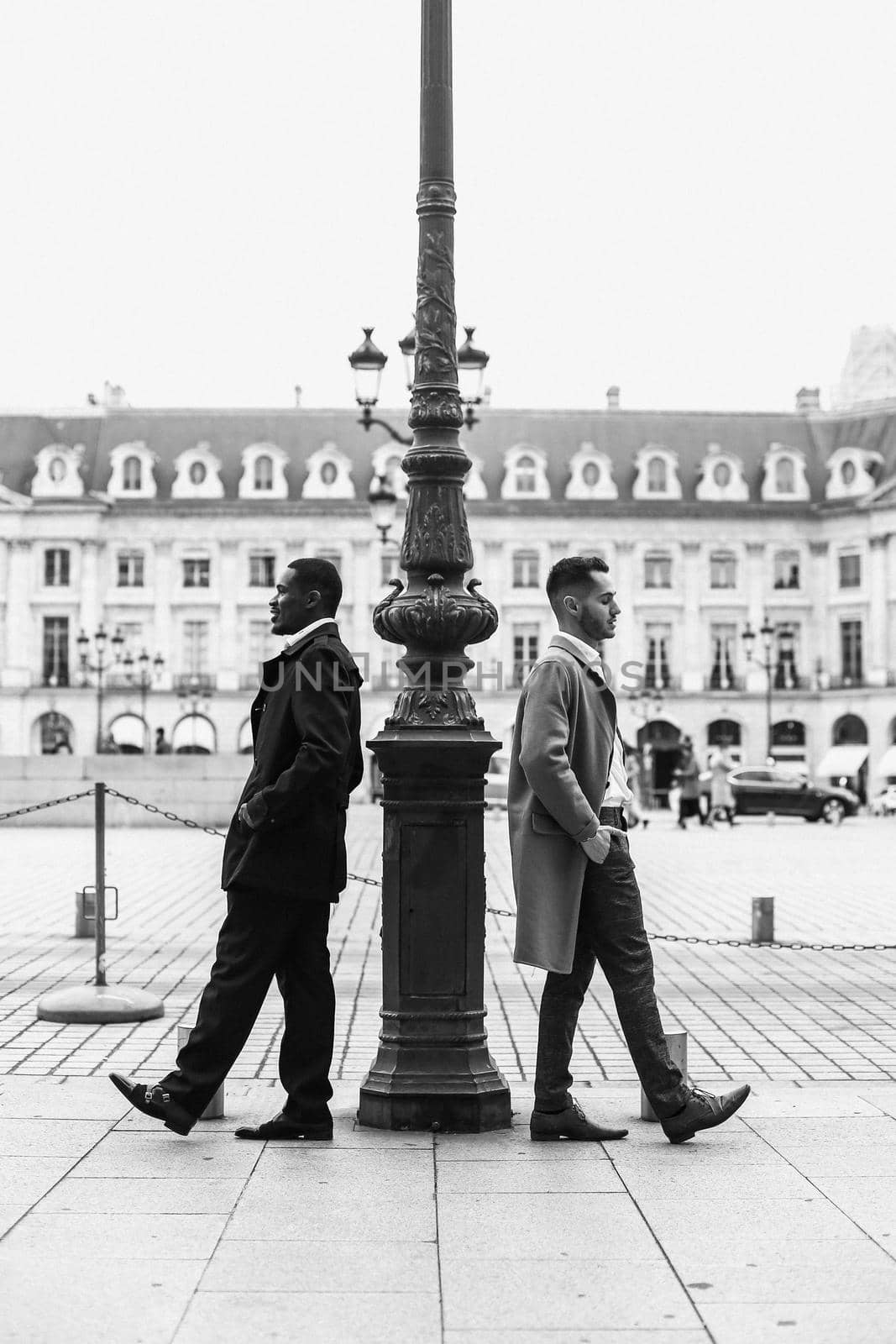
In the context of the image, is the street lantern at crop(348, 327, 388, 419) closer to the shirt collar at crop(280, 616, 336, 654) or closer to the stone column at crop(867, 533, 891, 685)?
the shirt collar at crop(280, 616, 336, 654)

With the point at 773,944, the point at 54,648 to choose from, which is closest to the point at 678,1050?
the point at 773,944

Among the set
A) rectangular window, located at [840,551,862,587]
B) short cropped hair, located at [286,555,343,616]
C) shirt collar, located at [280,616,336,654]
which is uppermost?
rectangular window, located at [840,551,862,587]

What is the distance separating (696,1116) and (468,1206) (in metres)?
1.16

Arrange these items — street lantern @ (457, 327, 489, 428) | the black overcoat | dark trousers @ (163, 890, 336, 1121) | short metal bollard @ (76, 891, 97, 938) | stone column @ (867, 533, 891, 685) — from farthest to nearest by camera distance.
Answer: stone column @ (867, 533, 891, 685)
street lantern @ (457, 327, 489, 428)
short metal bollard @ (76, 891, 97, 938)
dark trousers @ (163, 890, 336, 1121)
the black overcoat

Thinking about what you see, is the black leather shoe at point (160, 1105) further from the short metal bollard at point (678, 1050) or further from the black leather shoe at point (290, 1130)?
the short metal bollard at point (678, 1050)

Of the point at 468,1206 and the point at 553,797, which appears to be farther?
the point at 553,797

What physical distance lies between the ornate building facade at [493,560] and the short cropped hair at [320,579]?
65129 millimetres

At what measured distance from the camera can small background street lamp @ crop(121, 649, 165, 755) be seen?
69.9 m

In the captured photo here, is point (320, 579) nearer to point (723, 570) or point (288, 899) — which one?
point (288, 899)

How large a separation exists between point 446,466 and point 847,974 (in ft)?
19.6

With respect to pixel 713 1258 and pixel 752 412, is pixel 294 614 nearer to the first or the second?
pixel 713 1258

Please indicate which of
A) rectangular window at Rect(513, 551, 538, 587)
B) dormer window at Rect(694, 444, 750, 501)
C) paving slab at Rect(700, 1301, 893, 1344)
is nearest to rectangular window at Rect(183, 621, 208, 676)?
rectangular window at Rect(513, 551, 538, 587)

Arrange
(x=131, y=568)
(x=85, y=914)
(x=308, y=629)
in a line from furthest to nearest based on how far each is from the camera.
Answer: (x=131, y=568)
(x=85, y=914)
(x=308, y=629)

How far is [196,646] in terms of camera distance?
72.8 m
